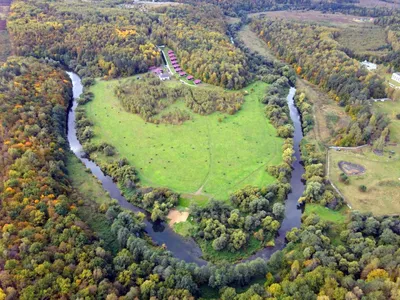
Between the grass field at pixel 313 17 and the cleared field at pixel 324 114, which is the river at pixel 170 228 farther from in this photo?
the grass field at pixel 313 17

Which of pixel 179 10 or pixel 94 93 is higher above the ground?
pixel 179 10

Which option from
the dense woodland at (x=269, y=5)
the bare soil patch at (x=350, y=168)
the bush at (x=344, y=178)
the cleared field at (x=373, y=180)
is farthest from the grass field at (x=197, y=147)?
the dense woodland at (x=269, y=5)

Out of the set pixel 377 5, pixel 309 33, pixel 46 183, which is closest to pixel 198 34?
pixel 309 33

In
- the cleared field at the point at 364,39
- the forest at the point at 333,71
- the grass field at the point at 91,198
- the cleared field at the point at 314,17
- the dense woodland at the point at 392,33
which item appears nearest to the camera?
the grass field at the point at 91,198

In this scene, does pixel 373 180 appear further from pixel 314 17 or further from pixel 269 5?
pixel 269 5

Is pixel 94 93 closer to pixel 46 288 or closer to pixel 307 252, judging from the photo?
pixel 46 288

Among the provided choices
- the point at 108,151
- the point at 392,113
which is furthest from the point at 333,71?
the point at 108,151

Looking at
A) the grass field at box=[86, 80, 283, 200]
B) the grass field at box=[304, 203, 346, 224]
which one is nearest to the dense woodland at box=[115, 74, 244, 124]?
the grass field at box=[86, 80, 283, 200]
